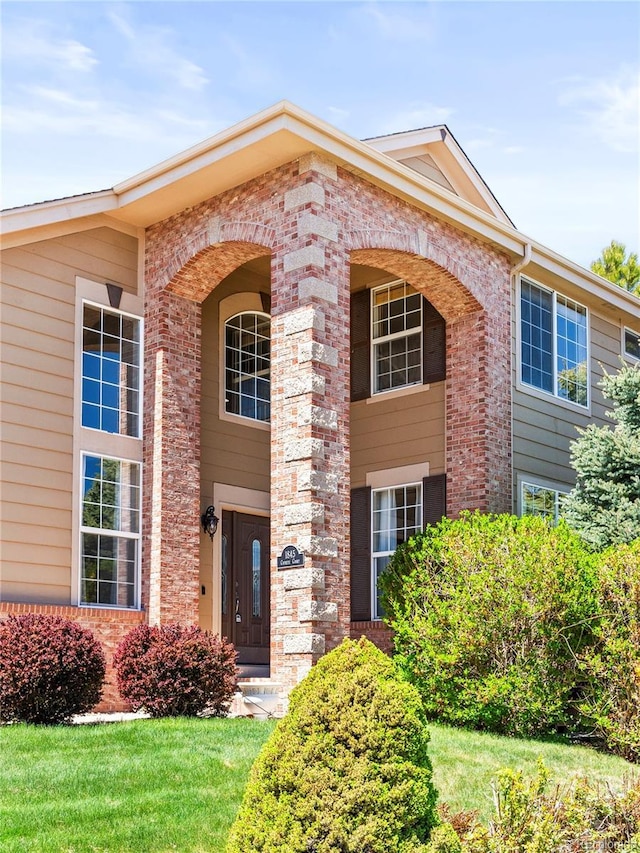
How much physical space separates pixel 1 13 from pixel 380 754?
886 centimetres

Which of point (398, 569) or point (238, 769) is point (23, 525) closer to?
point (398, 569)

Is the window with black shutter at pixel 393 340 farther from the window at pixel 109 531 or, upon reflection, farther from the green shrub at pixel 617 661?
the green shrub at pixel 617 661

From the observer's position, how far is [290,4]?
32.7 ft

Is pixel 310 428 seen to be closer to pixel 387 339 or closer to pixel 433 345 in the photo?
pixel 433 345

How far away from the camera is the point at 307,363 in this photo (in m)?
11.5

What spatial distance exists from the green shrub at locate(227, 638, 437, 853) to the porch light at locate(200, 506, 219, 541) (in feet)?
30.0

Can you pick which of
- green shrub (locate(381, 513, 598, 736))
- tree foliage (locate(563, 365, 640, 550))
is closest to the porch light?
green shrub (locate(381, 513, 598, 736))

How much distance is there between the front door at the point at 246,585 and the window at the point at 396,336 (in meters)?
2.84

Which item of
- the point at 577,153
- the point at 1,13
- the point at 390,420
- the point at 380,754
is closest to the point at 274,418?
the point at 390,420

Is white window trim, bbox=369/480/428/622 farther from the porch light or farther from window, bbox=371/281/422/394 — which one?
the porch light

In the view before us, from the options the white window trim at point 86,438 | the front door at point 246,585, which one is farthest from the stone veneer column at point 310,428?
the front door at point 246,585

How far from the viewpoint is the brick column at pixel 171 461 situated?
13086mm

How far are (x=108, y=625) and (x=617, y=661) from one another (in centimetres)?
591

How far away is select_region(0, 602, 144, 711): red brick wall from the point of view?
39.6ft
